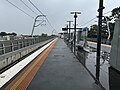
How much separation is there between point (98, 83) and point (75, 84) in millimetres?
819

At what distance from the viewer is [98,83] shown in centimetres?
677

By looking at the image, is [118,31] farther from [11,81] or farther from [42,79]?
[11,81]

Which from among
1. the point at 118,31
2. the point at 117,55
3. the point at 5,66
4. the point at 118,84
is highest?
the point at 118,31

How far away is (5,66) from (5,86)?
587cm

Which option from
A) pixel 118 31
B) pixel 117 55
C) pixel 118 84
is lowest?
pixel 118 84

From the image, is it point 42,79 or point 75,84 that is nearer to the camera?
point 75,84

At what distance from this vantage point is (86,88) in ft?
21.0

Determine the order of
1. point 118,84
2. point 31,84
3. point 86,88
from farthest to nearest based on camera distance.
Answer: point 31,84, point 86,88, point 118,84

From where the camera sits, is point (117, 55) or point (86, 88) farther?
point (86, 88)

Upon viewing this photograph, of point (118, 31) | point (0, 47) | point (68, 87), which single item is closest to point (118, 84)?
point (118, 31)

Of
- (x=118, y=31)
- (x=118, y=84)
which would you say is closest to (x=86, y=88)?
(x=118, y=84)

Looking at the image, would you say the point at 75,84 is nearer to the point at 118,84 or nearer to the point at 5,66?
the point at 118,84

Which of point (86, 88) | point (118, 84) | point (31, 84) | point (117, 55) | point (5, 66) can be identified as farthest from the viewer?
point (5, 66)

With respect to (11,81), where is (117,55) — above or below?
above
